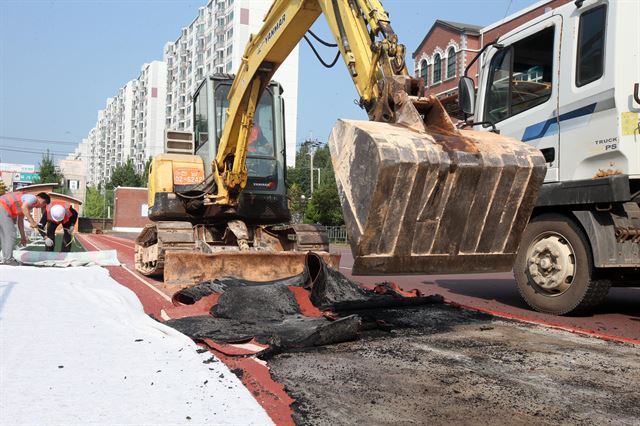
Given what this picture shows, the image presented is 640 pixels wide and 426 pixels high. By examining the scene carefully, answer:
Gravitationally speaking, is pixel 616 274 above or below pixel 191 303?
above

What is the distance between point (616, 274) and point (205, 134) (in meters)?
6.37

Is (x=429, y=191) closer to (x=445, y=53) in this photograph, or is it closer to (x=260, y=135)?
(x=260, y=135)

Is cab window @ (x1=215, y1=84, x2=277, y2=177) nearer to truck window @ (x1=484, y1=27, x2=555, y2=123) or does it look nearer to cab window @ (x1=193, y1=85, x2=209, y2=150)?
cab window @ (x1=193, y1=85, x2=209, y2=150)

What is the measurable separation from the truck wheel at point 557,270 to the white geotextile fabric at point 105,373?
4087 mm

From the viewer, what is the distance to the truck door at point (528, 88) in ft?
20.3

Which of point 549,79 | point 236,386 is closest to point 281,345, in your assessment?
point 236,386

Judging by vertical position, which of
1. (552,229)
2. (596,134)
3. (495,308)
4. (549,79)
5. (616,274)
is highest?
(549,79)

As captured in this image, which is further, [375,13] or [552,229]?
[552,229]

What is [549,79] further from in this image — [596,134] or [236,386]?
[236,386]

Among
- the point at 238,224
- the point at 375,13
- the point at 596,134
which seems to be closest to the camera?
the point at 375,13

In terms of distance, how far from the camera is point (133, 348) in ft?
12.8

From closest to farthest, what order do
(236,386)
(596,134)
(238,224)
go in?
1. (236,386)
2. (596,134)
3. (238,224)

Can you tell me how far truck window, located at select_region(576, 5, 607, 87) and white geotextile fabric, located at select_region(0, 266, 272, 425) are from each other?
15.6 feet

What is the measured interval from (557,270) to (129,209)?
2255 inches
